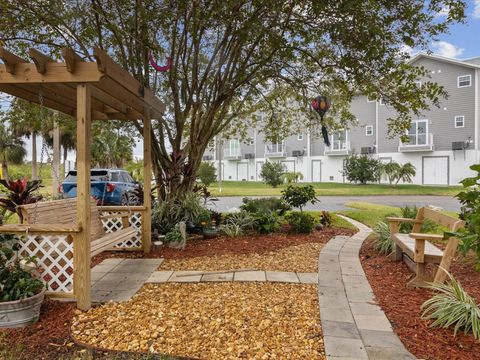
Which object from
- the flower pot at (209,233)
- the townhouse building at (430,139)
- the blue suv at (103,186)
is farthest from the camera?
the townhouse building at (430,139)

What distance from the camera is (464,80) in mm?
23328

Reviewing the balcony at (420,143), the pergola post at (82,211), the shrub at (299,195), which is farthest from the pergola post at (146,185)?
the balcony at (420,143)

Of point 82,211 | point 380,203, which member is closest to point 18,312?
point 82,211

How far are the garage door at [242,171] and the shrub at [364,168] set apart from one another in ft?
51.3

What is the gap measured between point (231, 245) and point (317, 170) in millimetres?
28102

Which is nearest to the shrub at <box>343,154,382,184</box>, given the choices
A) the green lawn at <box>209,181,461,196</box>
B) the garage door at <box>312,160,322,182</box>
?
the green lawn at <box>209,181,461,196</box>

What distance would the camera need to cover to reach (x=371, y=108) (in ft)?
91.0

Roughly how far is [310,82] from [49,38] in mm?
5947

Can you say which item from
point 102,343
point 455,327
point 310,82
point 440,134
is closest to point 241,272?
point 102,343

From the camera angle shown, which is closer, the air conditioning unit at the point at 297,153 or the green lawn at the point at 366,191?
the green lawn at the point at 366,191

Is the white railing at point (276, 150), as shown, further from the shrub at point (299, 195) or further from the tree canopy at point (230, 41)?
the shrub at point (299, 195)

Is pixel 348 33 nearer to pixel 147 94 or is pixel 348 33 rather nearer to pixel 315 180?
pixel 147 94

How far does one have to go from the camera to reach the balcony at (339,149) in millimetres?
29959

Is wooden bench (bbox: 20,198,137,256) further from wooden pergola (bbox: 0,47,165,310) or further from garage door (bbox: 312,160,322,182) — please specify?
garage door (bbox: 312,160,322,182)
